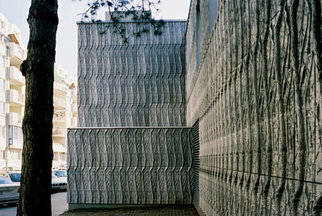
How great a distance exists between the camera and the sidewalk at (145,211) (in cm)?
1376

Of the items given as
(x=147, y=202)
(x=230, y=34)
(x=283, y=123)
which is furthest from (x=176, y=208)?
(x=283, y=123)

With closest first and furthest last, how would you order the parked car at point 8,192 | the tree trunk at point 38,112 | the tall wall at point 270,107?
the tall wall at point 270,107
the tree trunk at point 38,112
the parked car at point 8,192

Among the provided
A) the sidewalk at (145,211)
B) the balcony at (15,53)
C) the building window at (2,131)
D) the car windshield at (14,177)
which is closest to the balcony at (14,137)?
the building window at (2,131)

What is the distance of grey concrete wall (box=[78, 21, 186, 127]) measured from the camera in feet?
64.0

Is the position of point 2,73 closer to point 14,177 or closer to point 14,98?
point 14,98

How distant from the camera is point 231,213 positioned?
591 cm

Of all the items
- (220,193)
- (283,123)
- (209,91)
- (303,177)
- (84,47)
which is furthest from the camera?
(84,47)

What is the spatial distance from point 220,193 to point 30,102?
3502 millimetres

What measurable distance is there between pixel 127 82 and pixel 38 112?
1375cm

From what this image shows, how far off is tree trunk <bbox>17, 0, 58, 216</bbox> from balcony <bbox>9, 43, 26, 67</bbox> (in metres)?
34.9

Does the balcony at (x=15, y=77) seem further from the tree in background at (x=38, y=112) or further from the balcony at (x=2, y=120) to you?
the tree in background at (x=38, y=112)

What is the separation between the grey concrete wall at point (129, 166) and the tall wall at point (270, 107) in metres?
8.79

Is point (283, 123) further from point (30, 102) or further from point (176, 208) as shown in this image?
point (176, 208)

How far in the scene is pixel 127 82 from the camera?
19656 mm
